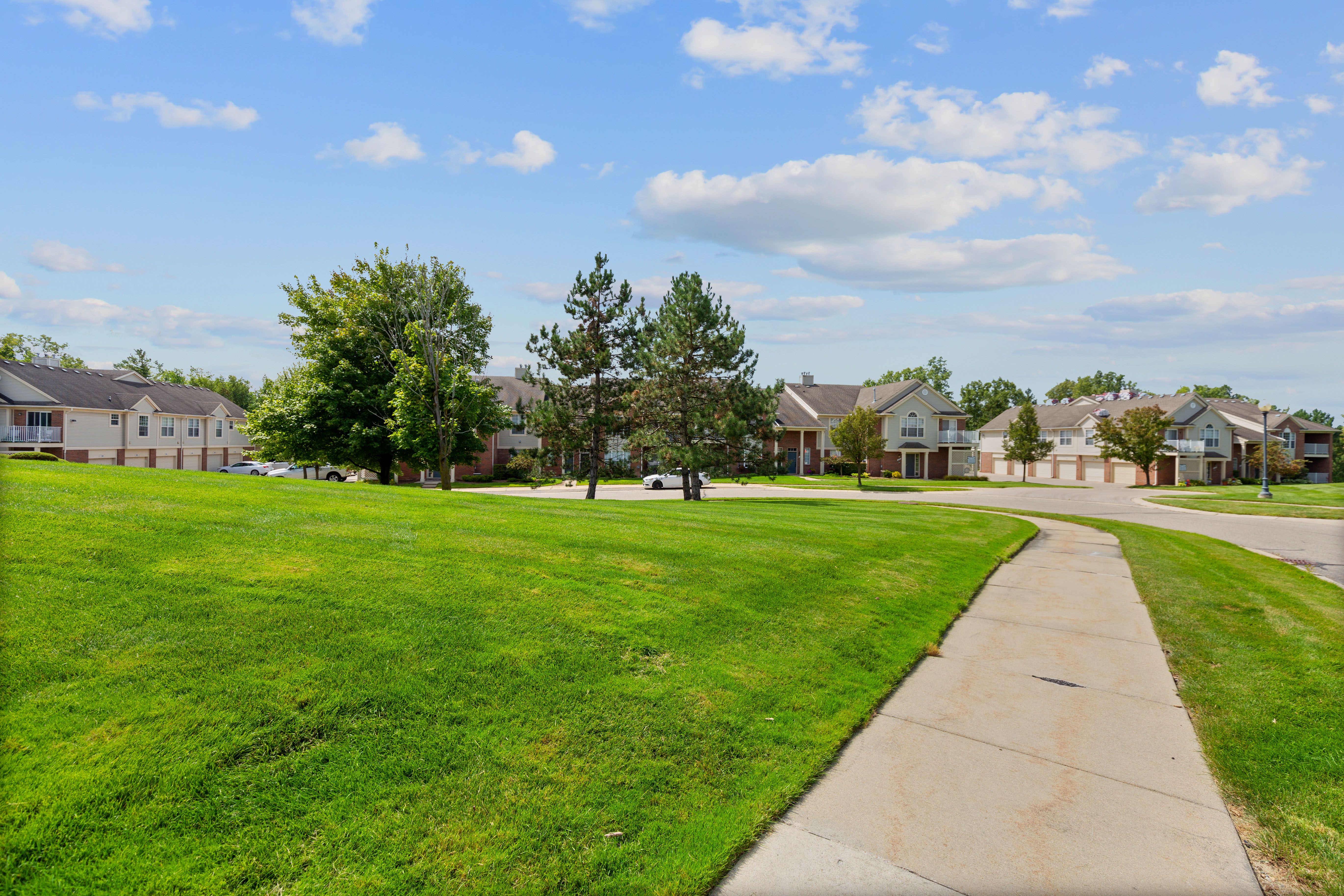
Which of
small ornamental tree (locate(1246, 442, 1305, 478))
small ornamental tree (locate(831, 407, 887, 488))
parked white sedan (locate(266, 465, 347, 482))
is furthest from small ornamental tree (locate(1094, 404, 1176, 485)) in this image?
parked white sedan (locate(266, 465, 347, 482))

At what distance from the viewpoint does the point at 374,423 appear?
27.5 metres

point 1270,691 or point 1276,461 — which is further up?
point 1276,461

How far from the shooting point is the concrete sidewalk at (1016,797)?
3943 millimetres

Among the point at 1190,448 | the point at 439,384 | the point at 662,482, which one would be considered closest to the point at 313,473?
the point at 662,482

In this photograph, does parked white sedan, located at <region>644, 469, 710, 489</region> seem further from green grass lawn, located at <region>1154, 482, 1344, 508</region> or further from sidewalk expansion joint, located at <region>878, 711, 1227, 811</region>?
sidewalk expansion joint, located at <region>878, 711, 1227, 811</region>

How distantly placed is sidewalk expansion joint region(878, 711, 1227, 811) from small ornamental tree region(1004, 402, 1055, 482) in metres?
54.4

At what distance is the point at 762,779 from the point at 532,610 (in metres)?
2.86

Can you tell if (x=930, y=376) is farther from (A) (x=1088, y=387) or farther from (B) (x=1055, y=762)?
(B) (x=1055, y=762)

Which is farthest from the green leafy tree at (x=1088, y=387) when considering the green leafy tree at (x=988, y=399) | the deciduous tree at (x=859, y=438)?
the deciduous tree at (x=859, y=438)

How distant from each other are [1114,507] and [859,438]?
15698mm

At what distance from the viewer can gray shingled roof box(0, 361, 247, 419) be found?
136ft

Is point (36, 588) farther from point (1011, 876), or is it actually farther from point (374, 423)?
point (374, 423)

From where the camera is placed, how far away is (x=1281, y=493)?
39.8 metres

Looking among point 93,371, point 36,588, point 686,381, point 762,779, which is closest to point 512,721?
point 762,779
